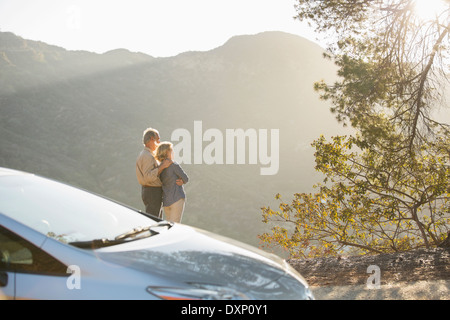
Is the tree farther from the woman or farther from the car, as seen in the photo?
the car

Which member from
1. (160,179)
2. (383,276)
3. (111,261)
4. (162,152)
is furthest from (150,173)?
(111,261)

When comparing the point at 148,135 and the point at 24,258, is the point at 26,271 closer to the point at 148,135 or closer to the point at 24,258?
the point at 24,258

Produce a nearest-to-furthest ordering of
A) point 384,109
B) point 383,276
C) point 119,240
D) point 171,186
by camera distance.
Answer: point 119,240 < point 383,276 < point 171,186 < point 384,109

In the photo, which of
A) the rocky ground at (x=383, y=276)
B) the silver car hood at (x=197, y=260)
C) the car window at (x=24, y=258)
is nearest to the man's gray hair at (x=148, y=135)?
the rocky ground at (x=383, y=276)

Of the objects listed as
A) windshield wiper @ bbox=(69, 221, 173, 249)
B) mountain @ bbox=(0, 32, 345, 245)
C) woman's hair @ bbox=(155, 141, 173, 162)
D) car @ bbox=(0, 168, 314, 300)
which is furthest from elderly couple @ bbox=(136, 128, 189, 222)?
mountain @ bbox=(0, 32, 345, 245)

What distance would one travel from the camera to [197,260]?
94.7 inches

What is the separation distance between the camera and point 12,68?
74812 millimetres

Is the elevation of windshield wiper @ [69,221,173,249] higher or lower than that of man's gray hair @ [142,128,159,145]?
lower

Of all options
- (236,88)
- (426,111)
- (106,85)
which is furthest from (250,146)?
(426,111)

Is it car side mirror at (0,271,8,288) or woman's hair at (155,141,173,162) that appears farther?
woman's hair at (155,141,173,162)

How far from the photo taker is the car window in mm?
2148

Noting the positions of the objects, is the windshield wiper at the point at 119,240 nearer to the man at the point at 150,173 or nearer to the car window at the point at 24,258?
the car window at the point at 24,258

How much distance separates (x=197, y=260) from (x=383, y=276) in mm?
3827
